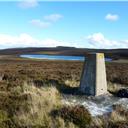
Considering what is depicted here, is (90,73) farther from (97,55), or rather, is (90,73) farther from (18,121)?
(18,121)

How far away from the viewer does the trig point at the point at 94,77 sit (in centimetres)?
1526

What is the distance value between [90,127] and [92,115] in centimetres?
148

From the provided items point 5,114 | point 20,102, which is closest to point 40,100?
point 20,102

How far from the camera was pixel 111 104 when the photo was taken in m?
13.2

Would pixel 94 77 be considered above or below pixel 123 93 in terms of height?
above

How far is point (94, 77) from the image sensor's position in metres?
15.3

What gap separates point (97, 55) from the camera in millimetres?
15508

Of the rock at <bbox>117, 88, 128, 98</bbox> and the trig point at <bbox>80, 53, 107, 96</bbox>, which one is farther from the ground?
the trig point at <bbox>80, 53, 107, 96</bbox>

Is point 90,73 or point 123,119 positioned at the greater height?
point 90,73

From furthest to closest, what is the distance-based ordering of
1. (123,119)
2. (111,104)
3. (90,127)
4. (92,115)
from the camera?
(111,104) < (92,115) < (123,119) < (90,127)

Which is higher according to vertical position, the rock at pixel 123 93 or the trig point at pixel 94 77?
the trig point at pixel 94 77

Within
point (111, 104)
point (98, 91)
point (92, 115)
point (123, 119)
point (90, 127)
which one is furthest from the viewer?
point (98, 91)

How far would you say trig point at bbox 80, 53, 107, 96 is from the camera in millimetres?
15258

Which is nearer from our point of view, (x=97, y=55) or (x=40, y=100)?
(x=40, y=100)
